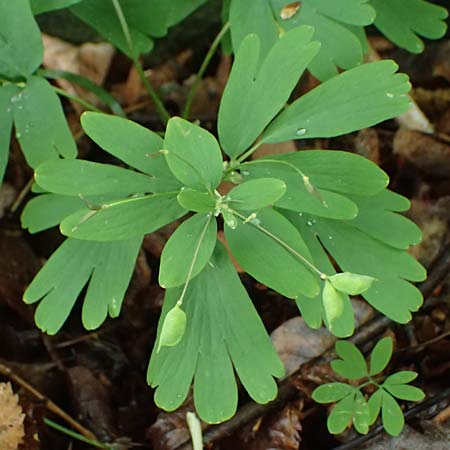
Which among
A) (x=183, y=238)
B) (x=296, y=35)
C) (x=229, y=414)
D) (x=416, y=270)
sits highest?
(x=296, y=35)

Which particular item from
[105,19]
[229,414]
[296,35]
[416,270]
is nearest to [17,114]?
[105,19]

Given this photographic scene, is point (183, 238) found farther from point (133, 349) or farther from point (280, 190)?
point (133, 349)

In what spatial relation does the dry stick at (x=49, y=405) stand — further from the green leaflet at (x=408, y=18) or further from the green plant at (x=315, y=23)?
the green leaflet at (x=408, y=18)

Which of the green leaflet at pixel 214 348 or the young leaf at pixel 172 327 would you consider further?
the green leaflet at pixel 214 348

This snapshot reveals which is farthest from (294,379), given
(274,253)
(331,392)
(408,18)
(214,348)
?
(408,18)

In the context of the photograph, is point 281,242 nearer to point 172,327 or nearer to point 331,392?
point 172,327

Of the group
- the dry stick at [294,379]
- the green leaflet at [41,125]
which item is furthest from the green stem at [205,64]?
the dry stick at [294,379]

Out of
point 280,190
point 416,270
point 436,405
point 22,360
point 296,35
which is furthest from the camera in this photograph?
point 22,360
